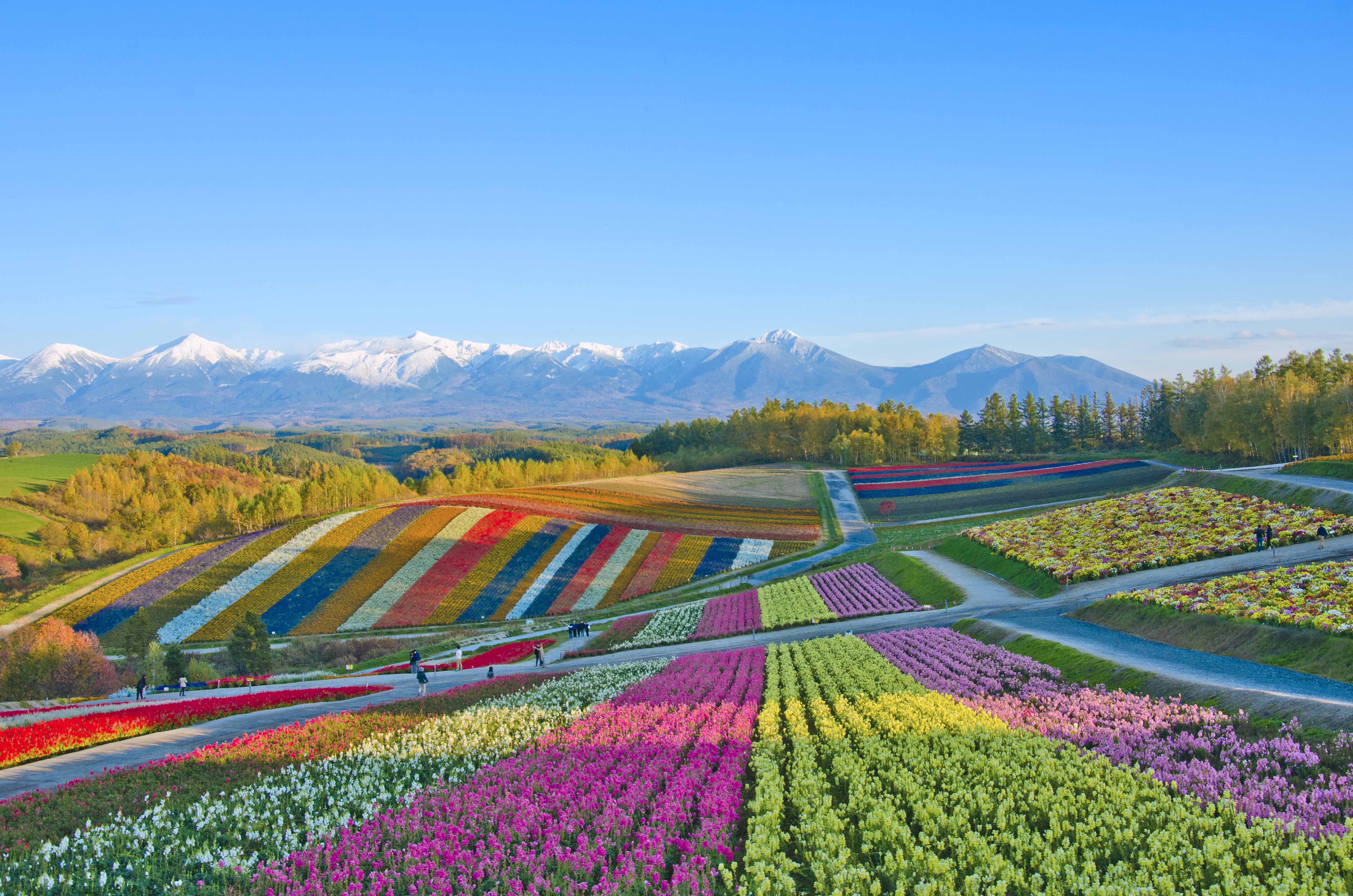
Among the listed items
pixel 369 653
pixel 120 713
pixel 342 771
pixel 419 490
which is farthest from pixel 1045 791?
pixel 419 490

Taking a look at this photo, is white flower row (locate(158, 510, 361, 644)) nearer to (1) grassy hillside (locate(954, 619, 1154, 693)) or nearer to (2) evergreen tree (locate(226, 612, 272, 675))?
(2) evergreen tree (locate(226, 612, 272, 675))

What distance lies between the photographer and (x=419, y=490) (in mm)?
103375

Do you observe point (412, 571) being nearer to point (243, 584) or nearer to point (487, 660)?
point (243, 584)

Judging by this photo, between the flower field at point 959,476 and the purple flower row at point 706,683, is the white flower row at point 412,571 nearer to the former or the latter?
the purple flower row at point 706,683

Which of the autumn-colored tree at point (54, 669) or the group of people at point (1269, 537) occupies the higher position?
the group of people at point (1269, 537)

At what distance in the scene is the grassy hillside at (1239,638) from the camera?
17.2 m

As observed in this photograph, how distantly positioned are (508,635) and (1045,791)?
3755 centimetres

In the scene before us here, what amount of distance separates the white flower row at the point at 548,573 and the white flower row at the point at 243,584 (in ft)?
64.5

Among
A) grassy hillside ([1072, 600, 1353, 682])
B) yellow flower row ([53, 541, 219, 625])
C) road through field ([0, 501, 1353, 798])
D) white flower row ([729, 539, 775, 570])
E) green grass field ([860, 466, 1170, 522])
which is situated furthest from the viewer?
green grass field ([860, 466, 1170, 522])

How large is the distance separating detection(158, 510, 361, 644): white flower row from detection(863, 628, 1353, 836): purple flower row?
149 feet

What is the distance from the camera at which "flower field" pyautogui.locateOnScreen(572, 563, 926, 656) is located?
3422 centimetres

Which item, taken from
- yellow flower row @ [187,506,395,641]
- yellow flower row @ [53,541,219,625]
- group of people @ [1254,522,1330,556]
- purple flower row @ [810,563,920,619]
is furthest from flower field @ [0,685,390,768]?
group of people @ [1254,522,1330,556]

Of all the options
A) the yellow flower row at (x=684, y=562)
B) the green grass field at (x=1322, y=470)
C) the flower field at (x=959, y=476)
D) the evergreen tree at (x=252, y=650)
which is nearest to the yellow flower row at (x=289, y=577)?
the evergreen tree at (x=252, y=650)

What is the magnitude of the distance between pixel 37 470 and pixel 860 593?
161 m
